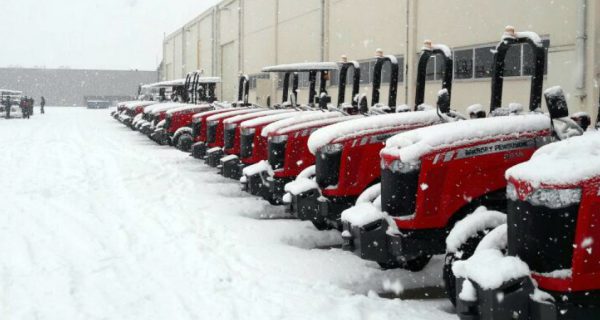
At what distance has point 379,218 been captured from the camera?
5.75 meters

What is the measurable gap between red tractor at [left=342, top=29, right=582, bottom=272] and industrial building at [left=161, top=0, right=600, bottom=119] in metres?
5.08

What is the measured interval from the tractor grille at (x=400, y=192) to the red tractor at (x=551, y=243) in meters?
1.51

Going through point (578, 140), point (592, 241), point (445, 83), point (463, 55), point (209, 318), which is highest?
point (463, 55)

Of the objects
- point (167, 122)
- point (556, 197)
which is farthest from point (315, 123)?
point (167, 122)

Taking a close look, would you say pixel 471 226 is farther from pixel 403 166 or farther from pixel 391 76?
pixel 391 76

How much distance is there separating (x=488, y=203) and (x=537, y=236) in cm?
166

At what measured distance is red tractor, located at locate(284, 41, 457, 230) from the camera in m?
7.05

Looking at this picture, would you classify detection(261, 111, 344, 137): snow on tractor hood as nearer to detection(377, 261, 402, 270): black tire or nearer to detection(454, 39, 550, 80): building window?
detection(377, 261, 402, 270): black tire

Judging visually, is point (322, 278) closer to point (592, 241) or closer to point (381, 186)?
point (381, 186)

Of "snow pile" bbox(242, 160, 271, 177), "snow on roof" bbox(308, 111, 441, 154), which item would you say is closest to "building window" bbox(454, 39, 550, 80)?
"snow pile" bbox(242, 160, 271, 177)

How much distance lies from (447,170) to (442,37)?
922cm

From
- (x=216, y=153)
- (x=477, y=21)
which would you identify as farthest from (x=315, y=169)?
(x=477, y=21)

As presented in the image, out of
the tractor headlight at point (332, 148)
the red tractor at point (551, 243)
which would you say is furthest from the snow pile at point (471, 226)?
the tractor headlight at point (332, 148)

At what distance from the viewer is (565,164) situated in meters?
3.83
